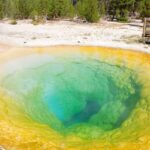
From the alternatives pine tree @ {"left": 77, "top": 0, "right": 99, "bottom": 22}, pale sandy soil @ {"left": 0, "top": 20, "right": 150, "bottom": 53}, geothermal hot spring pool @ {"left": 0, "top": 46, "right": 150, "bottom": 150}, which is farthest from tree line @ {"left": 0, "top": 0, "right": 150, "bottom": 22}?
geothermal hot spring pool @ {"left": 0, "top": 46, "right": 150, "bottom": 150}

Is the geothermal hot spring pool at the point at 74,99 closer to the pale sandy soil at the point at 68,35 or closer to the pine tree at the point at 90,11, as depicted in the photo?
the pale sandy soil at the point at 68,35

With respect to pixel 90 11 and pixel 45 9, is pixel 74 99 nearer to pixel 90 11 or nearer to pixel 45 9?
pixel 90 11

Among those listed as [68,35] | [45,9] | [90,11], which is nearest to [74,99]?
[68,35]

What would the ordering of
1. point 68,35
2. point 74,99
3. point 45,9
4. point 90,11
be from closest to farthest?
point 74,99 < point 68,35 < point 90,11 < point 45,9

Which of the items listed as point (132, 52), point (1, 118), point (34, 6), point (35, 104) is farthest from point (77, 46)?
point (34, 6)

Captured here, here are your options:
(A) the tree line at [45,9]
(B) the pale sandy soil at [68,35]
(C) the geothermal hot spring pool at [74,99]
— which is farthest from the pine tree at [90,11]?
(C) the geothermal hot spring pool at [74,99]

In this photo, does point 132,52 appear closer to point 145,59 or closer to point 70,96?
point 145,59
